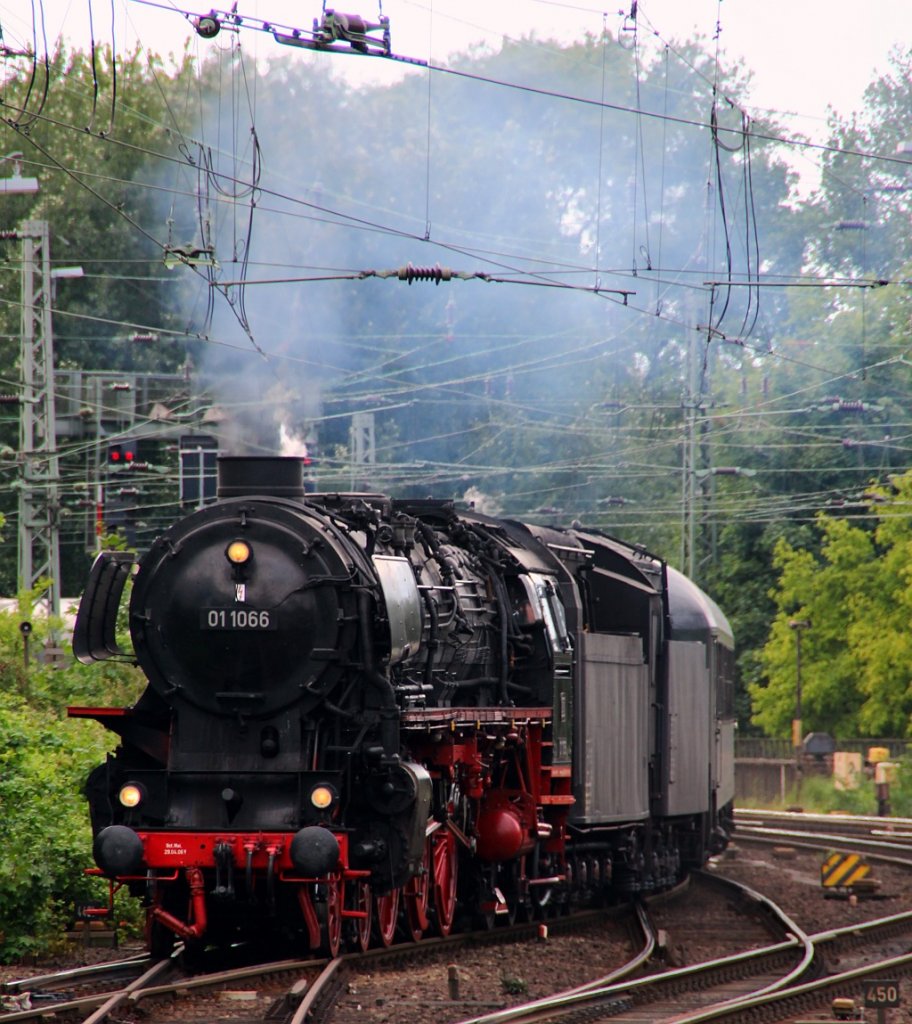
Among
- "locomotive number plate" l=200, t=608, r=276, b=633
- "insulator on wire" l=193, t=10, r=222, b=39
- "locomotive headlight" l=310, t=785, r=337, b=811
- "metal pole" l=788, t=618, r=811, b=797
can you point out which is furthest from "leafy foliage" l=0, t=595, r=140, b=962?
"metal pole" l=788, t=618, r=811, b=797

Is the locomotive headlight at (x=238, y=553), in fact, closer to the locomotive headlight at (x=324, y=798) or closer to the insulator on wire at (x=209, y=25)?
the locomotive headlight at (x=324, y=798)

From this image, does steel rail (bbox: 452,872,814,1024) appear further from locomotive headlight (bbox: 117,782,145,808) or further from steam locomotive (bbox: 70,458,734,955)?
locomotive headlight (bbox: 117,782,145,808)

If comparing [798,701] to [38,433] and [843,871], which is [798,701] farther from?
[38,433]

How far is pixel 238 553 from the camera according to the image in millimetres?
10750

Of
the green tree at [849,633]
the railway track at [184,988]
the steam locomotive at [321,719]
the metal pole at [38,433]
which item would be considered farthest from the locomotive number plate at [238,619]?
the green tree at [849,633]

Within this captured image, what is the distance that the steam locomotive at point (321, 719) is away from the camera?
1034 cm

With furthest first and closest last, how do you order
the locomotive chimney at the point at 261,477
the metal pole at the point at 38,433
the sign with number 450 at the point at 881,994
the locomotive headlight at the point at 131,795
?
1. the metal pole at the point at 38,433
2. the locomotive chimney at the point at 261,477
3. the locomotive headlight at the point at 131,795
4. the sign with number 450 at the point at 881,994

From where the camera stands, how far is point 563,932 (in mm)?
14148

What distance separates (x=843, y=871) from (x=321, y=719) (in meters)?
9.04

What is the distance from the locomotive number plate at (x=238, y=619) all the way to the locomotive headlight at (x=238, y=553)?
0.32 m

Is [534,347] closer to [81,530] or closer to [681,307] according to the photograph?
[681,307]

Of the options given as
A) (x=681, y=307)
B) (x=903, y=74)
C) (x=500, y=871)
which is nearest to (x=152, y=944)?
(x=500, y=871)

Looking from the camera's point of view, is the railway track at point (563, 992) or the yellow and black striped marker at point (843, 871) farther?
the yellow and black striped marker at point (843, 871)

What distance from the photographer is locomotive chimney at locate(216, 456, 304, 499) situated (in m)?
11.4
